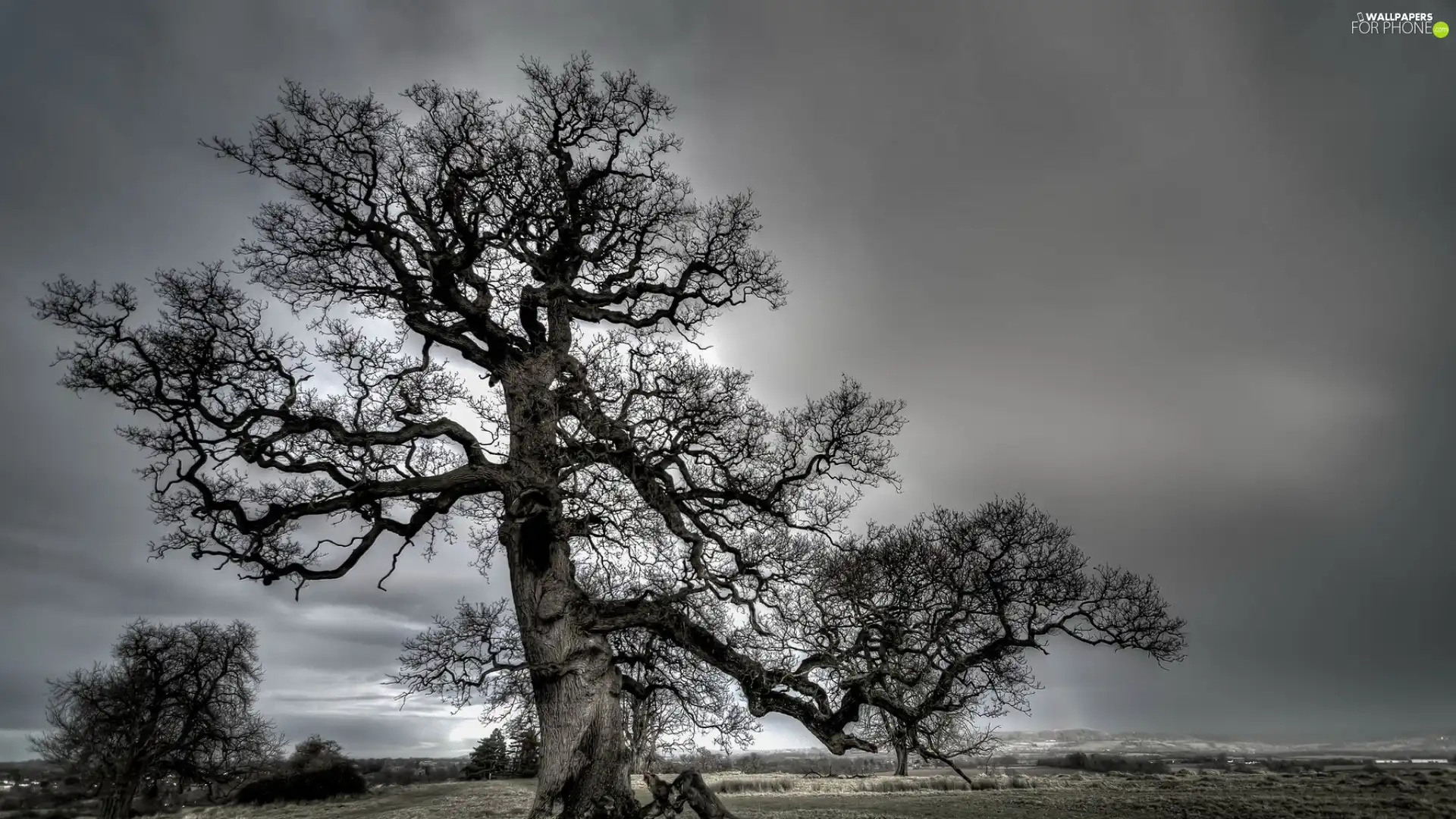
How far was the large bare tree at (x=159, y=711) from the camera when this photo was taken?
3250 cm

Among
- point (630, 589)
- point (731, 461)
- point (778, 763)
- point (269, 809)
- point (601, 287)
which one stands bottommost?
point (778, 763)

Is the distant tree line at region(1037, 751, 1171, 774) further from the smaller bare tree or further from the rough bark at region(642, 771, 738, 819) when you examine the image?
the rough bark at region(642, 771, 738, 819)

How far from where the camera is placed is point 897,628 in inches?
430

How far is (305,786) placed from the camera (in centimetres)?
3234

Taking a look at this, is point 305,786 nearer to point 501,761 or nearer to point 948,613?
point 501,761

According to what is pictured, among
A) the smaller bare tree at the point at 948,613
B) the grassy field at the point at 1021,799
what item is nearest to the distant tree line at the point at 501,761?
the grassy field at the point at 1021,799

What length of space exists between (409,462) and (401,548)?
151cm

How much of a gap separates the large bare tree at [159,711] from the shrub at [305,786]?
10.1 ft

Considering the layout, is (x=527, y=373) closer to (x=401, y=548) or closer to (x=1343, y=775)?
(x=401, y=548)

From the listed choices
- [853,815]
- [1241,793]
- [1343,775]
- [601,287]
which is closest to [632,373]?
[601,287]

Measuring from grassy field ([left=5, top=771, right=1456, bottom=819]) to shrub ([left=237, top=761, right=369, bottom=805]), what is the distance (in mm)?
1528

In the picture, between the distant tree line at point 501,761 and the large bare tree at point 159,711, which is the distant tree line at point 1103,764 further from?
the large bare tree at point 159,711

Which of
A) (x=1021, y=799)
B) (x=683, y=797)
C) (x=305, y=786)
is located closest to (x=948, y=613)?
(x=683, y=797)

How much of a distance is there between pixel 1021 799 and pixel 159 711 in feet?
129
